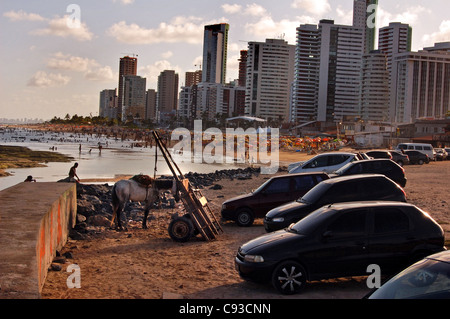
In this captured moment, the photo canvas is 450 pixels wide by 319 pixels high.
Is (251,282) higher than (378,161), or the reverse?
(378,161)

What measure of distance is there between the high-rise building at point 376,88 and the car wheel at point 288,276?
611 feet

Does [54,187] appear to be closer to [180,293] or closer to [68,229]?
[68,229]

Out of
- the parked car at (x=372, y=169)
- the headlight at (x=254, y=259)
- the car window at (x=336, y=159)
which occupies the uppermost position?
the car window at (x=336, y=159)

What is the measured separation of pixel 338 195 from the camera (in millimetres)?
12922

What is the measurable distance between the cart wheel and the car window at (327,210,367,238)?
568cm

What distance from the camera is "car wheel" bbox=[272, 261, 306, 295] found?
28.2 ft

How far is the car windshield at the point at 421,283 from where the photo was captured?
19.0 ft

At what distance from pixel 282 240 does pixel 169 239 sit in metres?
6.10

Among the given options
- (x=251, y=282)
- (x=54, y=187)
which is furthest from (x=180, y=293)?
(x=54, y=187)

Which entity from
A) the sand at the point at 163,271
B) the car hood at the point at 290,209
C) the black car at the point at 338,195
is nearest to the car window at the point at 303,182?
the sand at the point at 163,271

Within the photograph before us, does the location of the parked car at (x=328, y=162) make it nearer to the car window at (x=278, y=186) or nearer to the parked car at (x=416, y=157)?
the car window at (x=278, y=186)

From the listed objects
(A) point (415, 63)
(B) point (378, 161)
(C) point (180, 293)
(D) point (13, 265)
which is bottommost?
(C) point (180, 293)
